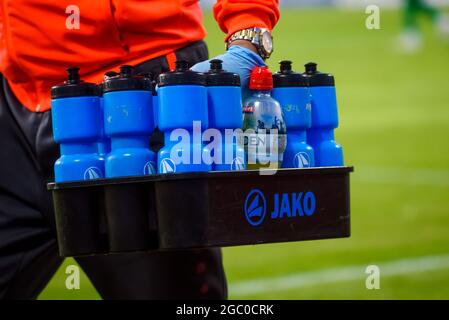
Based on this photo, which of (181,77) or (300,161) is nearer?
(181,77)

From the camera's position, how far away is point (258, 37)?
254 centimetres

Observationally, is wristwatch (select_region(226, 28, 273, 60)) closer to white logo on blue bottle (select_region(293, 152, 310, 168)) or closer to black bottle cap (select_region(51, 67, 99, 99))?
white logo on blue bottle (select_region(293, 152, 310, 168))

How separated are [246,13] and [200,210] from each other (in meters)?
0.60

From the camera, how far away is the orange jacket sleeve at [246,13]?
2555 millimetres

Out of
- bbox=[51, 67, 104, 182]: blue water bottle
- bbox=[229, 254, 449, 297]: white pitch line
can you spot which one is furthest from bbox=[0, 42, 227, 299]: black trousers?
bbox=[229, 254, 449, 297]: white pitch line

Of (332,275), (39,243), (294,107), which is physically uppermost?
(294,107)

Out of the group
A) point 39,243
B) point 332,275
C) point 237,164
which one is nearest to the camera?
point 237,164

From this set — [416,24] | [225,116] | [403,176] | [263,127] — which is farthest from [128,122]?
[416,24]

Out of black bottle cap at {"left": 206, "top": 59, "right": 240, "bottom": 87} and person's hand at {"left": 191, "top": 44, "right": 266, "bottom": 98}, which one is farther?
person's hand at {"left": 191, "top": 44, "right": 266, "bottom": 98}

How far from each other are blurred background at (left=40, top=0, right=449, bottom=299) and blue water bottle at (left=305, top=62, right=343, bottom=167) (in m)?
1.52

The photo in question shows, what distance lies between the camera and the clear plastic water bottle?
234 centimetres

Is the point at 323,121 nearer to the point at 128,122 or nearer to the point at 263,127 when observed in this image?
the point at 263,127

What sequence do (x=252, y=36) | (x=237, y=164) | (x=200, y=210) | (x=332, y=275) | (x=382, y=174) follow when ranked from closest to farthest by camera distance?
(x=200, y=210)
(x=237, y=164)
(x=252, y=36)
(x=332, y=275)
(x=382, y=174)
